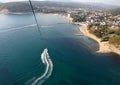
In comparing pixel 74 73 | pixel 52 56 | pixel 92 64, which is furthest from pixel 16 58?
pixel 92 64

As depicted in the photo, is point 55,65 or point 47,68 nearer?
point 47,68

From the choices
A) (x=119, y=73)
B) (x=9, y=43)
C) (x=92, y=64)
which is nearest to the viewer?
(x=119, y=73)

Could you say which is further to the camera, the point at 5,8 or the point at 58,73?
the point at 5,8

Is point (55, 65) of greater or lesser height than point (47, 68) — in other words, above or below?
below

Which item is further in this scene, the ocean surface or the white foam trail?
the ocean surface

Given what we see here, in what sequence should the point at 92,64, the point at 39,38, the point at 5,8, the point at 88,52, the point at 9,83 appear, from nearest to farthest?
the point at 9,83, the point at 92,64, the point at 88,52, the point at 39,38, the point at 5,8

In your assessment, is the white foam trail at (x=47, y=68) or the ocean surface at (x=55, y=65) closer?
the white foam trail at (x=47, y=68)

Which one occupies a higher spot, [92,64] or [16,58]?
[16,58]

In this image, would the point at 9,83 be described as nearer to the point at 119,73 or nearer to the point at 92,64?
the point at 92,64
